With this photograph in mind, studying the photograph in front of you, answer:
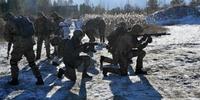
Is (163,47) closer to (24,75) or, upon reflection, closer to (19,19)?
(24,75)

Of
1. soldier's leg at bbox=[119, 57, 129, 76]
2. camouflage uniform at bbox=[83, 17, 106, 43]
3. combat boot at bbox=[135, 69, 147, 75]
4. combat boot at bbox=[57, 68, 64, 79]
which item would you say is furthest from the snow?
combat boot at bbox=[57, 68, 64, 79]

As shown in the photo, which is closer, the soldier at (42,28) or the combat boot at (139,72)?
the combat boot at (139,72)

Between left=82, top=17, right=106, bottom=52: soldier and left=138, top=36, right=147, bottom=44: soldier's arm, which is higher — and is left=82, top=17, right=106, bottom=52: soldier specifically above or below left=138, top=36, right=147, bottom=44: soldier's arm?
below

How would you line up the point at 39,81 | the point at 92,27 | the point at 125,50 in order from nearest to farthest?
the point at 39,81, the point at 125,50, the point at 92,27

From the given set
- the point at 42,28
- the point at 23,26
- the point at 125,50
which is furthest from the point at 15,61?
the point at 42,28

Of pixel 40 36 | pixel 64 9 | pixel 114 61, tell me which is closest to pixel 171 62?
pixel 114 61

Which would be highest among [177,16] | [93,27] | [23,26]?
[23,26]

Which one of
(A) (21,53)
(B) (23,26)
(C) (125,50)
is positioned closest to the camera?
(B) (23,26)

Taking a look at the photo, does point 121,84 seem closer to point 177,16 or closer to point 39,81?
point 39,81

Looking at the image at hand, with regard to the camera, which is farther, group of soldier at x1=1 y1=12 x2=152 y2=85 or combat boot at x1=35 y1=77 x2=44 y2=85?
combat boot at x1=35 y1=77 x2=44 y2=85

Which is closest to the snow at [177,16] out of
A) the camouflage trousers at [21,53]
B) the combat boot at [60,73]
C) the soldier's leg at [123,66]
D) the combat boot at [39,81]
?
the soldier's leg at [123,66]

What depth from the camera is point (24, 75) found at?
13.8 metres

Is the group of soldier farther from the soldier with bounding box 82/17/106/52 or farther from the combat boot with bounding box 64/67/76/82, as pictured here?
the soldier with bounding box 82/17/106/52

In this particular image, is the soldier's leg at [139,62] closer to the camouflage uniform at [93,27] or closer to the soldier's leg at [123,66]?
the soldier's leg at [123,66]
